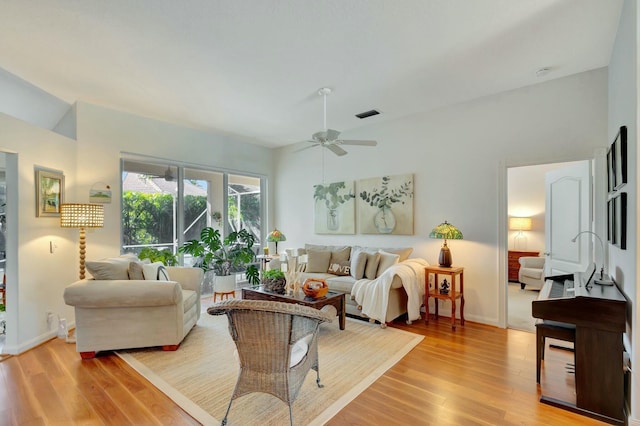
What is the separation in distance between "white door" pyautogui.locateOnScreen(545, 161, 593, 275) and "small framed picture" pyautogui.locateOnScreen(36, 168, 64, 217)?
6.34 metres

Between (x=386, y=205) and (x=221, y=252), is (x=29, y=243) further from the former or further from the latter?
(x=386, y=205)

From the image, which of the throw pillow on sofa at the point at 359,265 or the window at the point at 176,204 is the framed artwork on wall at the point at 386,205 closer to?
the throw pillow on sofa at the point at 359,265

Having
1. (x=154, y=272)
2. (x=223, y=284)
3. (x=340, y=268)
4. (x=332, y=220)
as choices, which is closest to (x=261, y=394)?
(x=154, y=272)

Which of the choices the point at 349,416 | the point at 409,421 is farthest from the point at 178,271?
the point at 409,421

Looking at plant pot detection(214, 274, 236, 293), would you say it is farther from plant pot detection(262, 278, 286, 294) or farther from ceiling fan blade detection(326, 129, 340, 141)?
ceiling fan blade detection(326, 129, 340, 141)

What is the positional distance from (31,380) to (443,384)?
135 inches

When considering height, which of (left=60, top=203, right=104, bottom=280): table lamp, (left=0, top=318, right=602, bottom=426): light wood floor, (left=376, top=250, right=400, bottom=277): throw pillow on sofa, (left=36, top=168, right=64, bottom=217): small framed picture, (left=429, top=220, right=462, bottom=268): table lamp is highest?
(left=36, top=168, right=64, bottom=217): small framed picture

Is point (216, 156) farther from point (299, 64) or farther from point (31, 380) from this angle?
point (31, 380)

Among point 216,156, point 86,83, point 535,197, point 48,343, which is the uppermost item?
point 86,83

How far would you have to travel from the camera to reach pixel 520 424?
2027mm

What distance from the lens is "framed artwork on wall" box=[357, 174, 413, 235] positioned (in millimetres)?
4684

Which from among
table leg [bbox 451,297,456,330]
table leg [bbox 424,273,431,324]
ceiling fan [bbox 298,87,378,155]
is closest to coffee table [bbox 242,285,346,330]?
table leg [bbox 424,273,431,324]

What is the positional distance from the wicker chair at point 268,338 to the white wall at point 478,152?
2.90 m

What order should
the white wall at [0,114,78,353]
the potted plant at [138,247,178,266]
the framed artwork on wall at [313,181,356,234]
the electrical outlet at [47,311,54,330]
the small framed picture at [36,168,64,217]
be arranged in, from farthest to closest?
the framed artwork on wall at [313,181,356,234]
the potted plant at [138,247,178,266]
the electrical outlet at [47,311,54,330]
the small framed picture at [36,168,64,217]
the white wall at [0,114,78,353]
